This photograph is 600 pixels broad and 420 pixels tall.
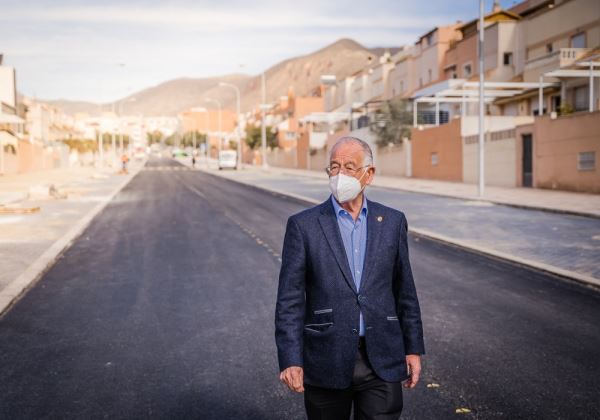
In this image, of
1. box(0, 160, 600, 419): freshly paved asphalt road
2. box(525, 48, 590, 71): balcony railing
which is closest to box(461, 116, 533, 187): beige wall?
box(525, 48, 590, 71): balcony railing

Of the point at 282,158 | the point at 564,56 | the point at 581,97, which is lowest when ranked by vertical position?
the point at 282,158

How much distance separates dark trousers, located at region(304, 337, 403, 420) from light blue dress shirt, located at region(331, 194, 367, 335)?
0.19 meters

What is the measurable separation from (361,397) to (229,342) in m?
3.34

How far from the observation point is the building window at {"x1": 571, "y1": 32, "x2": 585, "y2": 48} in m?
35.6

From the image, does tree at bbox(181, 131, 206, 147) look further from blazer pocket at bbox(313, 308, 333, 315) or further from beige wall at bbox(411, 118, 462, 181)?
blazer pocket at bbox(313, 308, 333, 315)

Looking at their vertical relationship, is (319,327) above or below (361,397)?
above

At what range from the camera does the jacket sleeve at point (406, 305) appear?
300cm

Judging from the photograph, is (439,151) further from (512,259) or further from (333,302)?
(333,302)

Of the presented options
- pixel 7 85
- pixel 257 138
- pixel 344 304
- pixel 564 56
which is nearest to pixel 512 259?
pixel 344 304

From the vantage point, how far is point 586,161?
25.1 m

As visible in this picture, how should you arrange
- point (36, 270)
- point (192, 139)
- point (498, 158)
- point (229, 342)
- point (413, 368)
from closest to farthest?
point (413, 368) < point (229, 342) < point (36, 270) < point (498, 158) < point (192, 139)

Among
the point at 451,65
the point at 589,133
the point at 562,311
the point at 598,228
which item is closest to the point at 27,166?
the point at 451,65

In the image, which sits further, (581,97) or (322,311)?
(581,97)

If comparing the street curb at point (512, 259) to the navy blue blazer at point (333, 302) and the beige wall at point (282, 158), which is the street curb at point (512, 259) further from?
the beige wall at point (282, 158)
